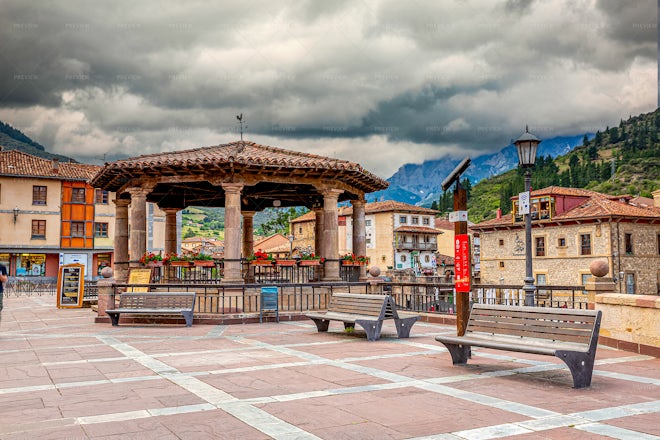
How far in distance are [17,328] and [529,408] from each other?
1259 centimetres

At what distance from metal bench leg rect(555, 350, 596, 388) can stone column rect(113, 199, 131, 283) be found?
15.6m

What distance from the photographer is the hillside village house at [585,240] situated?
43.1 meters

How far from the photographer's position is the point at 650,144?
11456cm

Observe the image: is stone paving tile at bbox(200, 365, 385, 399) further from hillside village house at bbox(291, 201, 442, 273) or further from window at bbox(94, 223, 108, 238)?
hillside village house at bbox(291, 201, 442, 273)

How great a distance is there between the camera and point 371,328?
1075 cm

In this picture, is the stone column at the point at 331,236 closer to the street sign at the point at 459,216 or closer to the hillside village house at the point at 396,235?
the street sign at the point at 459,216

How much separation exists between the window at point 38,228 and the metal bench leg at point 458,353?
4216cm

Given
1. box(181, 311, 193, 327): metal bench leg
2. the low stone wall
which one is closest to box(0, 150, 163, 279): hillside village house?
box(181, 311, 193, 327): metal bench leg

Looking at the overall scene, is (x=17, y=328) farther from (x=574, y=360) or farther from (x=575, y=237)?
(x=575, y=237)

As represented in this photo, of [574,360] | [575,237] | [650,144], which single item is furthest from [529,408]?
[650,144]

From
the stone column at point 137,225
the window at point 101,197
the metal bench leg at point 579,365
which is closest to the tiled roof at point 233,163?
the stone column at point 137,225

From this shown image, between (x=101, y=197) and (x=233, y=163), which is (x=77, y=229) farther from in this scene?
(x=233, y=163)

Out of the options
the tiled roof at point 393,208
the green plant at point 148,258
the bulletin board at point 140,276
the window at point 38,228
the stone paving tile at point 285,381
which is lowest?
the stone paving tile at point 285,381

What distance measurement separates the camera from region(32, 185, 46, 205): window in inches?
1702
